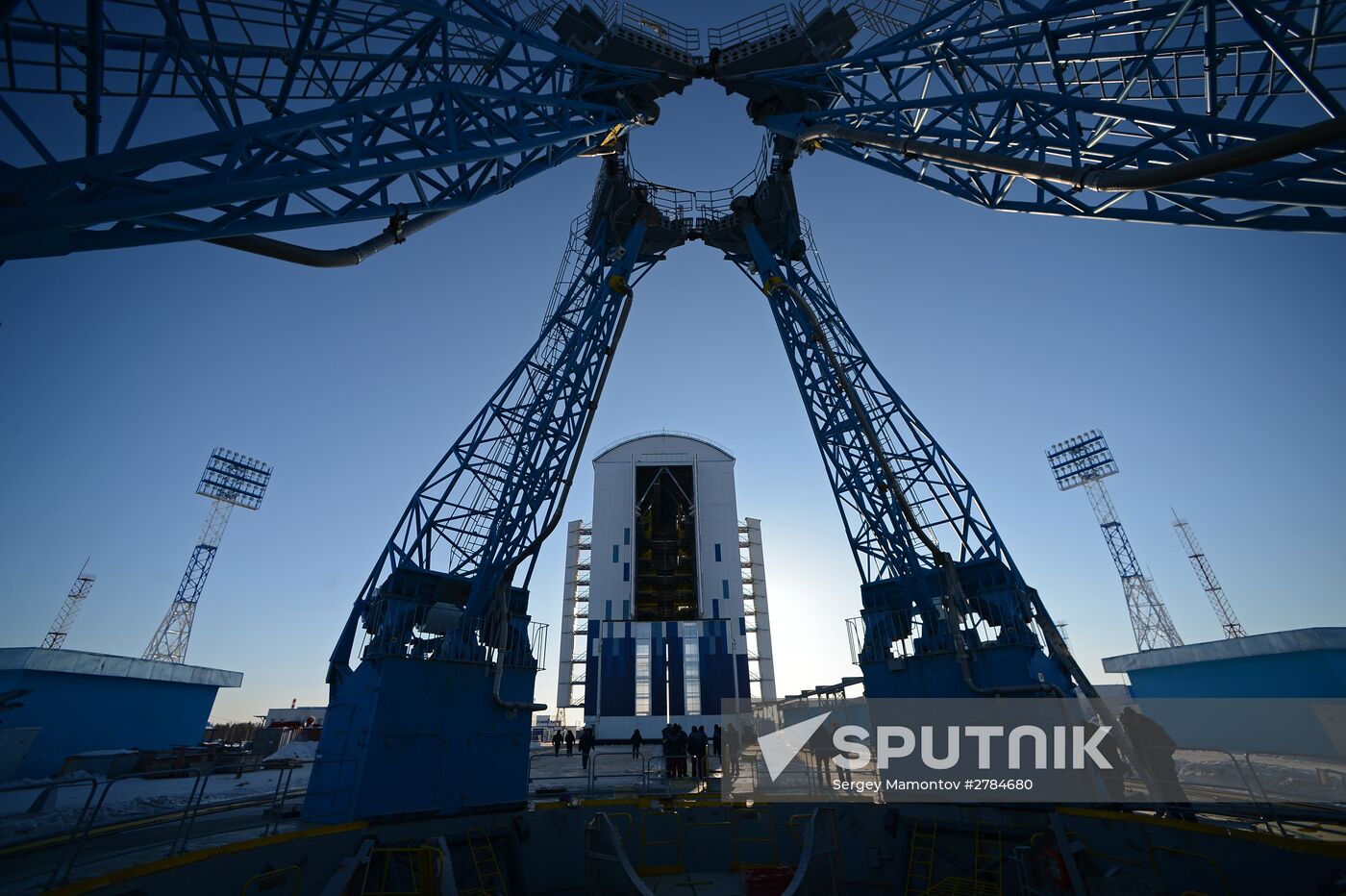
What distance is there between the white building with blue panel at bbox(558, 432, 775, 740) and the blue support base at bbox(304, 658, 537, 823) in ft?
73.7

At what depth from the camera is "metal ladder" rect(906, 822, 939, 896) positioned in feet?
40.7

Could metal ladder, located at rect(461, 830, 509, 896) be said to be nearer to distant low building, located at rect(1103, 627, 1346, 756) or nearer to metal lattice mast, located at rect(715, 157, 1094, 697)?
metal lattice mast, located at rect(715, 157, 1094, 697)

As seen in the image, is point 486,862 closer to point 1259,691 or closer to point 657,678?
point 657,678

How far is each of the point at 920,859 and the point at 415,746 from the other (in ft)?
37.1

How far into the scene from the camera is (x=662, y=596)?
133 feet

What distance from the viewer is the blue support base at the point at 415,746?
36.8ft

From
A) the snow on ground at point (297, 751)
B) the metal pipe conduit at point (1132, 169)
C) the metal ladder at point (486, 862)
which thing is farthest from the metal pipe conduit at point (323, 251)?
the snow on ground at point (297, 751)

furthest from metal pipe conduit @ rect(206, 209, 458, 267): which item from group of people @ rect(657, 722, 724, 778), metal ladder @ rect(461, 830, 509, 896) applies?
group of people @ rect(657, 722, 724, 778)

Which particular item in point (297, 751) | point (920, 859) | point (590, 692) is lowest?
point (920, 859)

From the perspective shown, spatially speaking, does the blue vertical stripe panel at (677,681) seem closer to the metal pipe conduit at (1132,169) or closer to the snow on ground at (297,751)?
the snow on ground at (297,751)

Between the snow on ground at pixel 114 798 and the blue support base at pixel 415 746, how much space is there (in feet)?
3.47

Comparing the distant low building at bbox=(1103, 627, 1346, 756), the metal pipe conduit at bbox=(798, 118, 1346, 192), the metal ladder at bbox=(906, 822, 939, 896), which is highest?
the metal pipe conduit at bbox=(798, 118, 1346, 192)

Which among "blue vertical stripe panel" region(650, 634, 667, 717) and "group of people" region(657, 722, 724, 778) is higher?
"blue vertical stripe panel" region(650, 634, 667, 717)

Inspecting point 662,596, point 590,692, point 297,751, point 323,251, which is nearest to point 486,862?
point 323,251
